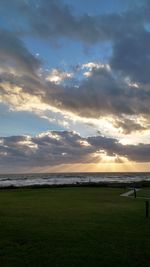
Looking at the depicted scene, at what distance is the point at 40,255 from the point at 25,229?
477cm

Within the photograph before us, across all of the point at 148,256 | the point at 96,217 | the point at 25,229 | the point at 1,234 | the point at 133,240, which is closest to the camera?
the point at 148,256

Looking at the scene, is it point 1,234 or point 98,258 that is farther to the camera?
point 1,234

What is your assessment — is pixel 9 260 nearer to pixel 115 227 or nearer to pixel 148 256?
pixel 148 256

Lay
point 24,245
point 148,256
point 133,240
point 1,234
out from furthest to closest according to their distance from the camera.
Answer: point 1,234
point 133,240
point 24,245
point 148,256

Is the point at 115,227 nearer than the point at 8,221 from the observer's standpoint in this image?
Yes

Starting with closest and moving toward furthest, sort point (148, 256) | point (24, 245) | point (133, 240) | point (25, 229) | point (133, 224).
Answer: point (148, 256)
point (24, 245)
point (133, 240)
point (25, 229)
point (133, 224)

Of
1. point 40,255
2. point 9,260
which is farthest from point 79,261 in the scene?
point 9,260

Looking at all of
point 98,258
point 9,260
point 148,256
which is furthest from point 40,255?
point 148,256

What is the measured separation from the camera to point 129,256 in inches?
473

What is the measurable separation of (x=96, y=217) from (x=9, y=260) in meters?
10.2

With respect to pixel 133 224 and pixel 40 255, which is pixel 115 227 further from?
pixel 40 255

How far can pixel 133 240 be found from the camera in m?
14.4

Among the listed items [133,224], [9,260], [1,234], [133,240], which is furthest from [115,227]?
[9,260]

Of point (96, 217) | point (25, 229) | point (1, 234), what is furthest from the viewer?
point (96, 217)
